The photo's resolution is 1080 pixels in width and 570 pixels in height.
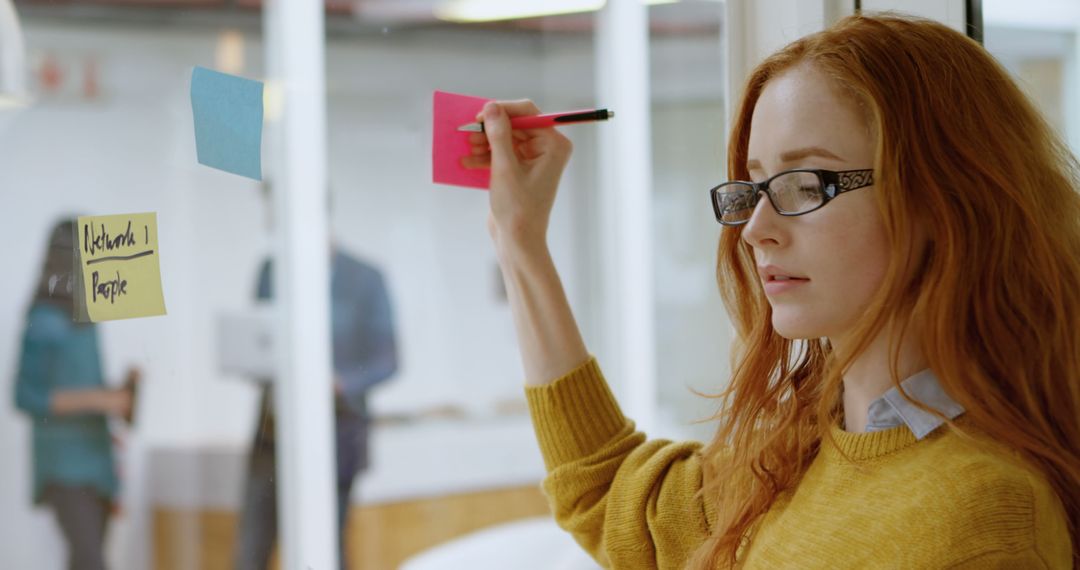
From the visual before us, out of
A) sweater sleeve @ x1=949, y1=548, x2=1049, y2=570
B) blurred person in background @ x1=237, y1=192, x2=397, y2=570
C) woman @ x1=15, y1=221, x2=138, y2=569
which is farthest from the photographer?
blurred person in background @ x1=237, y1=192, x2=397, y2=570

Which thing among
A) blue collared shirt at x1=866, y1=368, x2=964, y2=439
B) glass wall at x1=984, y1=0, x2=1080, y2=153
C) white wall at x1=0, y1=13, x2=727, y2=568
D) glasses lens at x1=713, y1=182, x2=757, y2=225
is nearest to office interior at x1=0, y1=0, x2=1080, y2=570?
white wall at x1=0, y1=13, x2=727, y2=568

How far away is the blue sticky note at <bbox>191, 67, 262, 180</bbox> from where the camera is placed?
2.84ft

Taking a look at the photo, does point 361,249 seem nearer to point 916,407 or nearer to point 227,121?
point 227,121

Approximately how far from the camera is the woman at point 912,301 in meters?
0.73

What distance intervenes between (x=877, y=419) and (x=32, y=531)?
1.10 meters

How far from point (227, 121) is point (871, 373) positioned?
2.01 feet

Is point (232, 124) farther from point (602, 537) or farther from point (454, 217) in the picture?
point (454, 217)

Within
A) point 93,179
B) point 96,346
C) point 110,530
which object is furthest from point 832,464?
point 93,179

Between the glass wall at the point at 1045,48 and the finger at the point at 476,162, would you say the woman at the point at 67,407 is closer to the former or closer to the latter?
the finger at the point at 476,162

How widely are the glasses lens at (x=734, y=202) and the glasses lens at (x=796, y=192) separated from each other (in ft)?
0.12

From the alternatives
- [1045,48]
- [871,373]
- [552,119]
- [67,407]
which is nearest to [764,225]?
[871,373]

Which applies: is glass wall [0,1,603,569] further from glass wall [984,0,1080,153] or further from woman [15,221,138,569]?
glass wall [984,0,1080,153]

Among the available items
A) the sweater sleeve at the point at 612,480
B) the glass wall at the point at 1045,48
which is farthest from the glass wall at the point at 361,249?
the glass wall at the point at 1045,48

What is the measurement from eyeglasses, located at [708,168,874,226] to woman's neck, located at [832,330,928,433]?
12 centimetres
